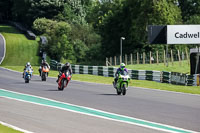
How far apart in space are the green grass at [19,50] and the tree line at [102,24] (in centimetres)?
290

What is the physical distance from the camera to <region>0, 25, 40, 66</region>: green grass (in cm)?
6212

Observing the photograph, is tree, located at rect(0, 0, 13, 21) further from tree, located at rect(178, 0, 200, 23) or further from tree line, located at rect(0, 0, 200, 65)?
tree, located at rect(178, 0, 200, 23)

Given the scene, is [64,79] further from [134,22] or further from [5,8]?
[5,8]

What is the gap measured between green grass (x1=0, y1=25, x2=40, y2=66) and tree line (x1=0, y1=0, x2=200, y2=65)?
290 centimetres

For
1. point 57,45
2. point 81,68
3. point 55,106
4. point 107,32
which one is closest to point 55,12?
point 107,32

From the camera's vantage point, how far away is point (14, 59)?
62875mm

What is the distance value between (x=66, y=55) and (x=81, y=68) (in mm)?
21612

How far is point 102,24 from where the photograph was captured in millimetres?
79312

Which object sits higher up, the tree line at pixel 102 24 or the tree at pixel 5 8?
the tree at pixel 5 8

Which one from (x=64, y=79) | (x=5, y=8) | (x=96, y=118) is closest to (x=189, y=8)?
(x=5, y=8)

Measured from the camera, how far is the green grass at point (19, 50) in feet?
204

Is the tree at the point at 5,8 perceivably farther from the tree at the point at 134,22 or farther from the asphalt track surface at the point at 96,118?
the asphalt track surface at the point at 96,118

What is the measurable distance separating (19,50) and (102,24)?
1614cm

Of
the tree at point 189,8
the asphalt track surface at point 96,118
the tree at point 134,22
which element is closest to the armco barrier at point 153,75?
the asphalt track surface at point 96,118
